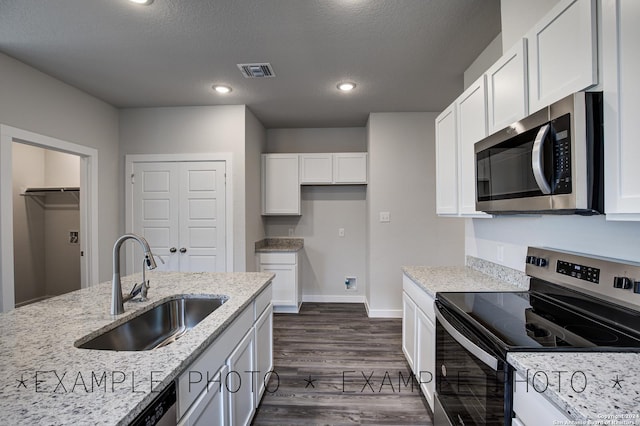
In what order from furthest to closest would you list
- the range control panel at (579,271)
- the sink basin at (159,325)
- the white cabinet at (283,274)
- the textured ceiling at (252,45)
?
the white cabinet at (283,274) → the textured ceiling at (252,45) → the sink basin at (159,325) → the range control panel at (579,271)

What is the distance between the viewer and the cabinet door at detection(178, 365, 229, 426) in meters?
1.04

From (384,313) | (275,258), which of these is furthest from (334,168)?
(384,313)

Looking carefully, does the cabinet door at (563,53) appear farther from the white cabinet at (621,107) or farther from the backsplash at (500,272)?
the backsplash at (500,272)

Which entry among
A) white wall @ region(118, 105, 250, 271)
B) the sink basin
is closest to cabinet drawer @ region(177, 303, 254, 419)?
A: the sink basin

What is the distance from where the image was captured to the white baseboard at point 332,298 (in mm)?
4500

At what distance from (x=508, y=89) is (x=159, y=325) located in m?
2.21

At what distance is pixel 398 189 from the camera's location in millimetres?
3842

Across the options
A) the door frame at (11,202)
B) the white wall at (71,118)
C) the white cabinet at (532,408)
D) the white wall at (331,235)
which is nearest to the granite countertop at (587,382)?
the white cabinet at (532,408)

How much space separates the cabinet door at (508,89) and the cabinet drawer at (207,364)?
5.57ft

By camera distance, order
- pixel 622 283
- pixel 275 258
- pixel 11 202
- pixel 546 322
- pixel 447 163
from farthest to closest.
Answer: pixel 275 258 → pixel 11 202 → pixel 447 163 → pixel 546 322 → pixel 622 283

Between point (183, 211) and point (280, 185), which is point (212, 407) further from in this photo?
point (280, 185)

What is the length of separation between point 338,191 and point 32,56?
136 inches

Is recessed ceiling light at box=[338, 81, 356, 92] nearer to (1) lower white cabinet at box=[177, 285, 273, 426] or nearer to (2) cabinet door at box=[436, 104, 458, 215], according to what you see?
(2) cabinet door at box=[436, 104, 458, 215]

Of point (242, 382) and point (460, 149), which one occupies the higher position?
point (460, 149)
